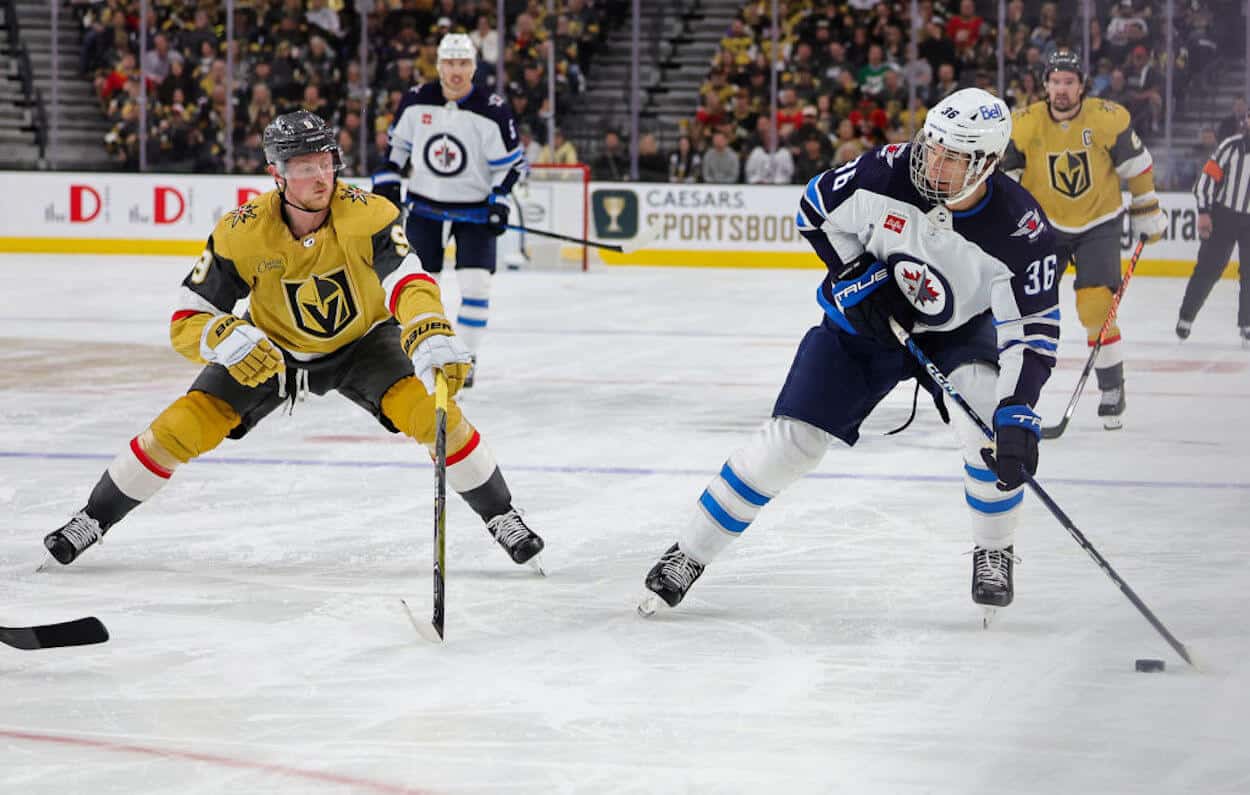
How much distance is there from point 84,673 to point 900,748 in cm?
133

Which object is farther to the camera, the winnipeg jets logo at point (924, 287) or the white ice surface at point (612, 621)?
the winnipeg jets logo at point (924, 287)

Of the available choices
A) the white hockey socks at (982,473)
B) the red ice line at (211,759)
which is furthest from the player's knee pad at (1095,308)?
the red ice line at (211,759)

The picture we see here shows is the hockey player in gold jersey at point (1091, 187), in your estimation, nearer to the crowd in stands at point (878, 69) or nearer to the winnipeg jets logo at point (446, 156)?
the winnipeg jets logo at point (446, 156)

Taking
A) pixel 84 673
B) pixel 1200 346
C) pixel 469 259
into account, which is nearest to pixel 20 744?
pixel 84 673

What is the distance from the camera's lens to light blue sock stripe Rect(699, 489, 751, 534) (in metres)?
3.50

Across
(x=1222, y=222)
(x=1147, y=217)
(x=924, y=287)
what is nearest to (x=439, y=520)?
(x=924, y=287)

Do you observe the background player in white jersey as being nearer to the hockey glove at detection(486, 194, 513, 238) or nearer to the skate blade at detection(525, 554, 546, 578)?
the hockey glove at detection(486, 194, 513, 238)

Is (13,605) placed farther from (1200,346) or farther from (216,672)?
(1200,346)

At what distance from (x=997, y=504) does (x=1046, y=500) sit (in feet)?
0.54

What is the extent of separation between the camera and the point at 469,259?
23.5 ft

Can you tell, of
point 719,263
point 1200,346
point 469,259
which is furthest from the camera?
point 719,263

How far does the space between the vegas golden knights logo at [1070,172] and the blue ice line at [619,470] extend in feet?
4.65

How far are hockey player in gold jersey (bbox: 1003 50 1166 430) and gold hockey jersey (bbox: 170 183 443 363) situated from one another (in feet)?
10.2

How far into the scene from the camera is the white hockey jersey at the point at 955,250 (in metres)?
3.31
